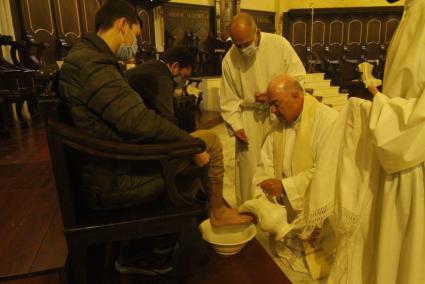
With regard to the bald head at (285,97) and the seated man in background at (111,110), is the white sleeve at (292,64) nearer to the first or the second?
the bald head at (285,97)

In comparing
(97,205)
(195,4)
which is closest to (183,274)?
(97,205)

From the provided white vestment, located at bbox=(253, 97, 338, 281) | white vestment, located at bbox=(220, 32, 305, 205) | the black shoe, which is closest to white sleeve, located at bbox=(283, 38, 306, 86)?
white vestment, located at bbox=(220, 32, 305, 205)

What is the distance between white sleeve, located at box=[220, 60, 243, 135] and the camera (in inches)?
117

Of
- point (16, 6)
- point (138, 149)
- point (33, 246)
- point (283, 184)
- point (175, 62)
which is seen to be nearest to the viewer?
point (138, 149)

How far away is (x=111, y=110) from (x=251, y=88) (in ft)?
5.80

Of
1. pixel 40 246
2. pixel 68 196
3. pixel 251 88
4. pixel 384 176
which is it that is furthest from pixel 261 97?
pixel 40 246

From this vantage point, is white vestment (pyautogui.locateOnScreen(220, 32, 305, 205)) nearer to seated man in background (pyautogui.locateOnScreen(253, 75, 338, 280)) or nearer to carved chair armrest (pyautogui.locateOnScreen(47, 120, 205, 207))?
seated man in background (pyautogui.locateOnScreen(253, 75, 338, 280))

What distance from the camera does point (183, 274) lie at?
172 cm

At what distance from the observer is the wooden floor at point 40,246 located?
1514mm

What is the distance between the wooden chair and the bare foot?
628mm

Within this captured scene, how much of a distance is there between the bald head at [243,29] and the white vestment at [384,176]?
132cm

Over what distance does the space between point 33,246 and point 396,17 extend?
48.4 feet

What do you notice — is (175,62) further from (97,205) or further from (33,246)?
(33,246)

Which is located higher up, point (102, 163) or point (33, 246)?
point (102, 163)
